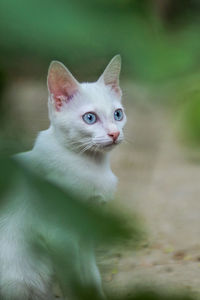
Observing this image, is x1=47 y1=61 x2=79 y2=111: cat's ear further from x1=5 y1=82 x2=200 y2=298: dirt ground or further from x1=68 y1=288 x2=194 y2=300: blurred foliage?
x1=68 y1=288 x2=194 y2=300: blurred foliage

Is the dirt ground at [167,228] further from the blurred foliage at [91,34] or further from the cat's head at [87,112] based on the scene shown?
the blurred foliage at [91,34]

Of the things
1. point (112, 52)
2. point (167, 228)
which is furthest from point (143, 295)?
point (167, 228)

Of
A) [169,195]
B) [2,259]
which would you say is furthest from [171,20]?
[169,195]

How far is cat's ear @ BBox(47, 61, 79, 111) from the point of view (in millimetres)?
2074

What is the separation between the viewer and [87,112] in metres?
2.21

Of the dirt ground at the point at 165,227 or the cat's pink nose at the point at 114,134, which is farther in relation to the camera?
the dirt ground at the point at 165,227

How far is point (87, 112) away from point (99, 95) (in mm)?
80

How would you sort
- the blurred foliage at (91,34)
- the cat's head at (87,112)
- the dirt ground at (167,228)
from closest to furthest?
the blurred foliage at (91,34)
the cat's head at (87,112)
the dirt ground at (167,228)

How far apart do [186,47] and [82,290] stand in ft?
0.55

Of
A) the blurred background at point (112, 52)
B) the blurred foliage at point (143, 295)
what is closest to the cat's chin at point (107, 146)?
the blurred background at point (112, 52)

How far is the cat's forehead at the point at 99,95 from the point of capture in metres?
2.20

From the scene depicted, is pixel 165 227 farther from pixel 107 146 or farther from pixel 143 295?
pixel 143 295

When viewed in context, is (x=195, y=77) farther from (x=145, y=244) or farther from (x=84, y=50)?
(x=145, y=244)

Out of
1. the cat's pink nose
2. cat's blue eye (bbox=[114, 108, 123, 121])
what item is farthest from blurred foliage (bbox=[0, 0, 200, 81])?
cat's blue eye (bbox=[114, 108, 123, 121])
